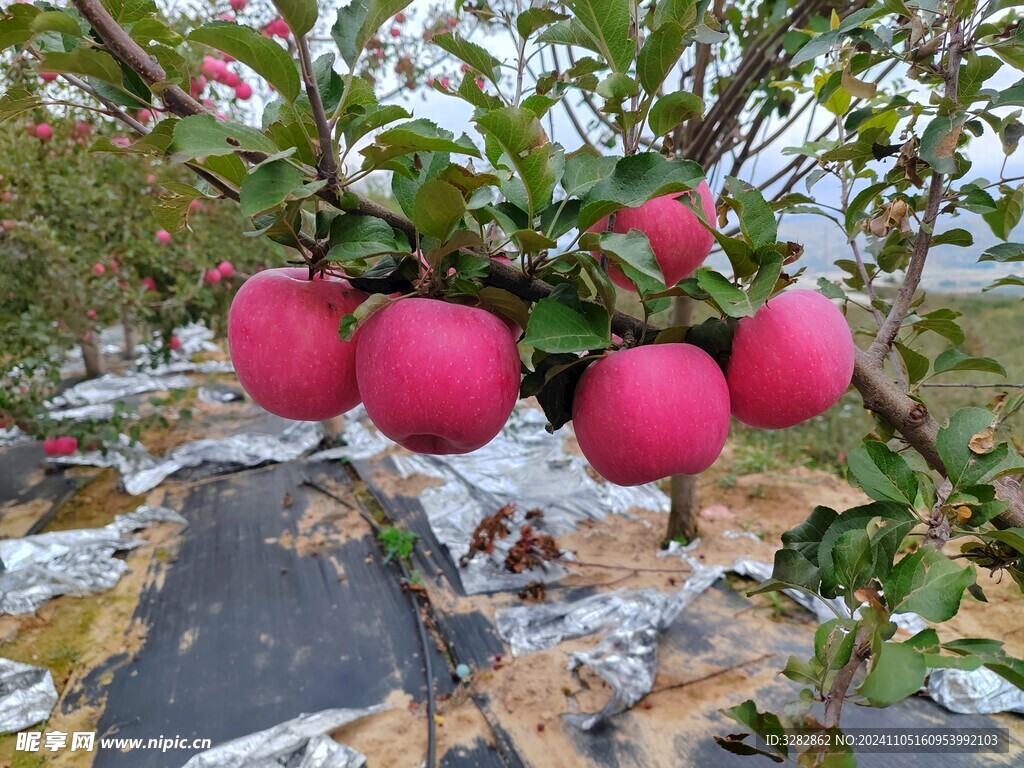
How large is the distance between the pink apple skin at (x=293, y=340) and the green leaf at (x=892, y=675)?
→ 0.44 m

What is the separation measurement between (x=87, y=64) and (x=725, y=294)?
48cm

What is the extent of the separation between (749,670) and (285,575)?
5.85 ft

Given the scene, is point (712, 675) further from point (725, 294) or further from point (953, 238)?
point (725, 294)

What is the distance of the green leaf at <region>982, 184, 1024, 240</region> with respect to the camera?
775mm

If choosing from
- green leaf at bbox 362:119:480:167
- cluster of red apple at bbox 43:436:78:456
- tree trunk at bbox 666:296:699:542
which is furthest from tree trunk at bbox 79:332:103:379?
green leaf at bbox 362:119:480:167

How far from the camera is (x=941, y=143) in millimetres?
619

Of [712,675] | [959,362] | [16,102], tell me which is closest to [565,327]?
[16,102]

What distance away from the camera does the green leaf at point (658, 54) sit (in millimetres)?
481

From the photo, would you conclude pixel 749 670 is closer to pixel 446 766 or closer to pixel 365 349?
pixel 446 766

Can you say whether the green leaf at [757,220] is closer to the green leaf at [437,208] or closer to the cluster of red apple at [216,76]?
the green leaf at [437,208]

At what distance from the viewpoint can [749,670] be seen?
1927mm

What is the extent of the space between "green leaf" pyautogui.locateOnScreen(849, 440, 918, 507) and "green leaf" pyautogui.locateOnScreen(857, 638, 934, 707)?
0.60 ft

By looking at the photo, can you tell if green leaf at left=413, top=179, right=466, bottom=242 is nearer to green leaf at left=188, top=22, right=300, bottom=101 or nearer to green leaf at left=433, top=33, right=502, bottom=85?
green leaf at left=188, top=22, right=300, bottom=101

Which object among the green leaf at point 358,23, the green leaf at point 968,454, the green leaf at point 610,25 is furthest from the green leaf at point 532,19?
the green leaf at point 968,454
